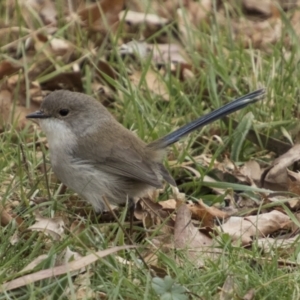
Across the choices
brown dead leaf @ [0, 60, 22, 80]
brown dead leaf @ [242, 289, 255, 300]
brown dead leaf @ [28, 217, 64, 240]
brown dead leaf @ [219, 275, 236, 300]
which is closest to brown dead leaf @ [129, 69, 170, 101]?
brown dead leaf @ [0, 60, 22, 80]

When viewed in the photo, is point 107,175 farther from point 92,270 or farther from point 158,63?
point 158,63

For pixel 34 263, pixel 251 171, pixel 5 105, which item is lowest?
pixel 251 171

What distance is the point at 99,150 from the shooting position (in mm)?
6020

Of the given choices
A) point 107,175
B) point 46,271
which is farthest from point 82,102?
point 46,271

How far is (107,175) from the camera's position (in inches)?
235

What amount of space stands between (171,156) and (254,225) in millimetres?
1263

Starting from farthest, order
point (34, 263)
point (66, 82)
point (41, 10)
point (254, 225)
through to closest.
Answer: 1. point (41, 10)
2. point (66, 82)
3. point (254, 225)
4. point (34, 263)

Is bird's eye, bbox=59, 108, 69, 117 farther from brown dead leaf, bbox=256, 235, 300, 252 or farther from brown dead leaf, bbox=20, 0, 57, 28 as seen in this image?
brown dead leaf, bbox=20, 0, 57, 28

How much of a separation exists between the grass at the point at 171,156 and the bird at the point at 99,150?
194mm

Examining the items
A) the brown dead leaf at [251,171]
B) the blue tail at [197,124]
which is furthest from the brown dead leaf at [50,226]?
the brown dead leaf at [251,171]

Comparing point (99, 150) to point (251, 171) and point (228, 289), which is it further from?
point (228, 289)

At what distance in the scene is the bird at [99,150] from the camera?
588 cm

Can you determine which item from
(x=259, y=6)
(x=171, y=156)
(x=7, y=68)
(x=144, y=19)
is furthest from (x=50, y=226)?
(x=259, y=6)

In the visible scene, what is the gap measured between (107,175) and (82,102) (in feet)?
1.92
